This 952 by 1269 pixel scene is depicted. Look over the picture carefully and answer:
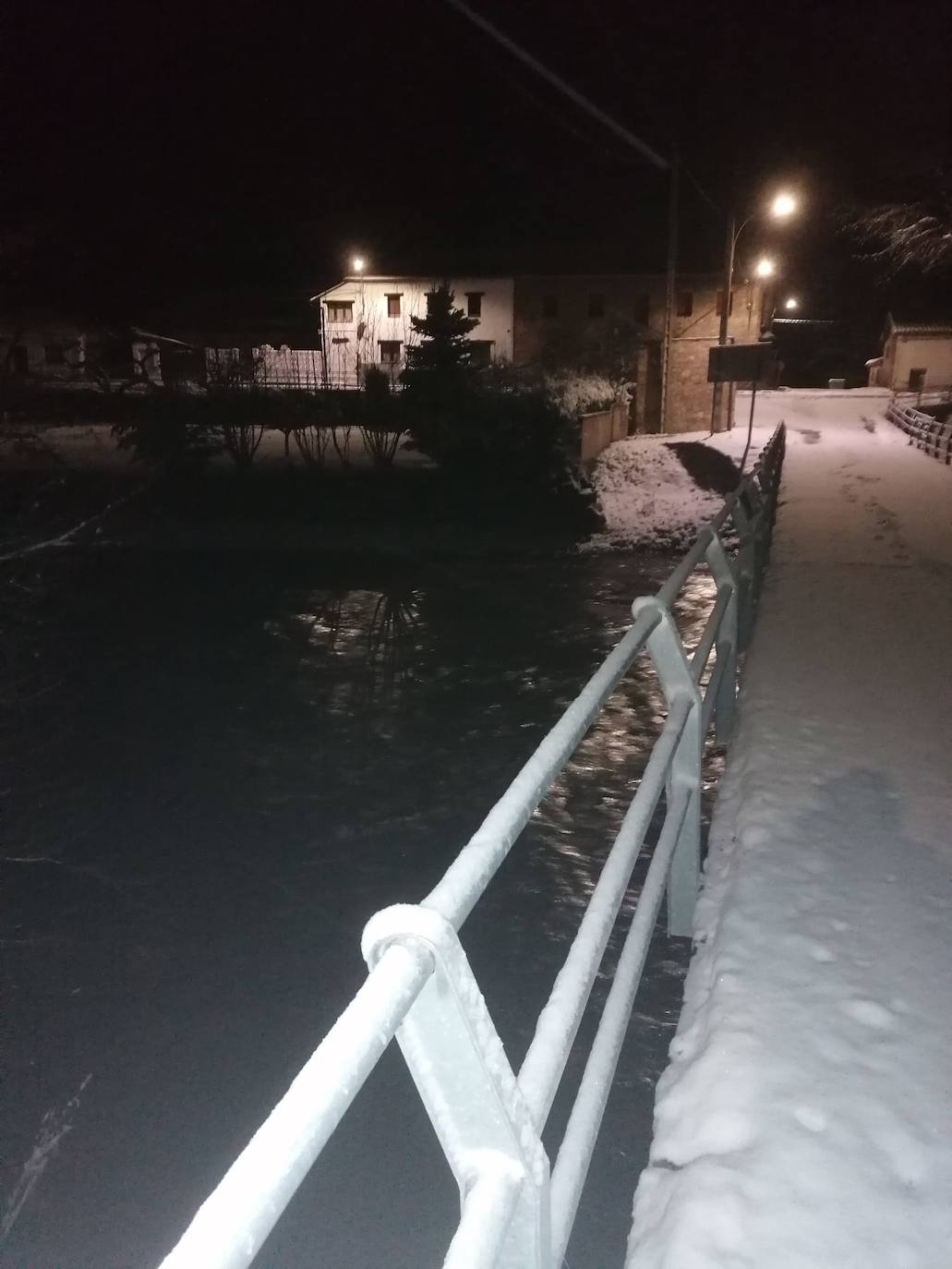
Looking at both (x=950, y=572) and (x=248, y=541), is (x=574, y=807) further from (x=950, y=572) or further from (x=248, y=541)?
(x=248, y=541)

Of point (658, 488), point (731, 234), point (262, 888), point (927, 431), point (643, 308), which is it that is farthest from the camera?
point (643, 308)

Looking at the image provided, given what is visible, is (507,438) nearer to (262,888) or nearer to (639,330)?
(639,330)

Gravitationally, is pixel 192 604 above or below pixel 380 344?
below

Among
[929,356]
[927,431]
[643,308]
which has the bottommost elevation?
[927,431]

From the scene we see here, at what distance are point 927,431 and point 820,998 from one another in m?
23.6

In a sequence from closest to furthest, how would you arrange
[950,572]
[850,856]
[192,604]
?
[850,856] → [950,572] → [192,604]

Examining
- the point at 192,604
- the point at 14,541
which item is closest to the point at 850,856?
the point at 192,604

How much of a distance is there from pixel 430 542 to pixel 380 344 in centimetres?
2524

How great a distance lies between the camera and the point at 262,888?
649 cm

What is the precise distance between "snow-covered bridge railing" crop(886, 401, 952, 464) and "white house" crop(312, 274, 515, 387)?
17333 millimetres

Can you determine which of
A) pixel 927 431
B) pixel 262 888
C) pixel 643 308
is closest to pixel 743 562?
pixel 262 888

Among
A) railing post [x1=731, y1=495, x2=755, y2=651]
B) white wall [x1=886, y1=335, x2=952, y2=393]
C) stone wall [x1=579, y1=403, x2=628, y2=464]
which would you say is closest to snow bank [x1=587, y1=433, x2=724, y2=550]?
stone wall [x1=579, y1=403, x2=628, y2=464]

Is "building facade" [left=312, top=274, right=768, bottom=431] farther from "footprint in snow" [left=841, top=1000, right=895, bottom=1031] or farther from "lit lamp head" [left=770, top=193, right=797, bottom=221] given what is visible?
"footprint in snow" [left=841, top=1000, right=895, bottom=1031]

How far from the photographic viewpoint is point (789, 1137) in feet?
7.16
